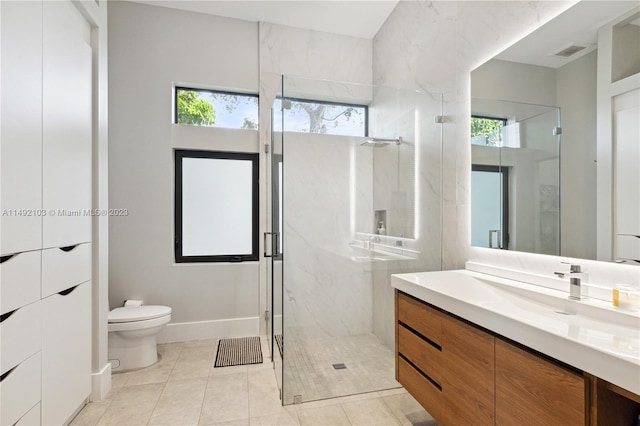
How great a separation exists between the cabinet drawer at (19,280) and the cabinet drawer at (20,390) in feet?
0.89

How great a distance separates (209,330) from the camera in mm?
3008

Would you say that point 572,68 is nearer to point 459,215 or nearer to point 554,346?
point 459,215

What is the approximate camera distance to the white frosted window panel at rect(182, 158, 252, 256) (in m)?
3.08

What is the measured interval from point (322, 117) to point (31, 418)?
225 cm

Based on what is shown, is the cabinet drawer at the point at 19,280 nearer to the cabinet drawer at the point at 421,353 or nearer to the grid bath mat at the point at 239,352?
the grid bath mat at the point at 239,352

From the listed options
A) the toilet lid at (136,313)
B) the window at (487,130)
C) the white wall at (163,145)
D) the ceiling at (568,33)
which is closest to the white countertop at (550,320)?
the window at (487,130)

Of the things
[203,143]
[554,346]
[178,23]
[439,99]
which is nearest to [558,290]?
[554,346]

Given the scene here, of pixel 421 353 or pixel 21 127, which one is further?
pixel 421 353

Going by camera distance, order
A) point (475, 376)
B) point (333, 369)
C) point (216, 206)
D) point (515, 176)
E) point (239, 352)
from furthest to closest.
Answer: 1. point (216, 206)
2. point (239, 352)
3. point (333, 369)
4. point (515, 176)
5. point (475, 376)

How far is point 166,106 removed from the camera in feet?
9.58

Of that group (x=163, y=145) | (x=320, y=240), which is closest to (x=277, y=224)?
(x=320, y=240)

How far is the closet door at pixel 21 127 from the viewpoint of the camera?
1249mm

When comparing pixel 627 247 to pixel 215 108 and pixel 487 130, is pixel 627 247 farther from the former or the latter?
pixel 215 108

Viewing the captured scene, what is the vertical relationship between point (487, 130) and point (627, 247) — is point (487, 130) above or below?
above
